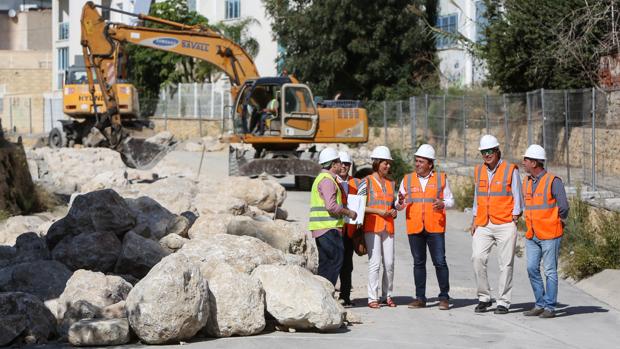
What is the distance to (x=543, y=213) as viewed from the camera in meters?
11.1

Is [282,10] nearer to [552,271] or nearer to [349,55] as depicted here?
[349,55]

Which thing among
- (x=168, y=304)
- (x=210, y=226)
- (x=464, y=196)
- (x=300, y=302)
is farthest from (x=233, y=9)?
(x=168, y=304)

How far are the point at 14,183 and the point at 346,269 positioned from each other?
11.5 m

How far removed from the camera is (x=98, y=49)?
29.4 m

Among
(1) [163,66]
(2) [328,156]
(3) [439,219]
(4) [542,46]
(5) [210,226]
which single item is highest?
(1) [163,66]

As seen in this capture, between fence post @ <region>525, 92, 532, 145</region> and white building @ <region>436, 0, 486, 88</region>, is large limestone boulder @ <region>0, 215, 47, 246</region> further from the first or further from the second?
white building @ <region>436, 0, 486, 88</region>

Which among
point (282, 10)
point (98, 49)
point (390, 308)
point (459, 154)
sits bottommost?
point (390, 308)

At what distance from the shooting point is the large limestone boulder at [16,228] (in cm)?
1582

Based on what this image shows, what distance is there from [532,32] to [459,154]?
14.7 feet

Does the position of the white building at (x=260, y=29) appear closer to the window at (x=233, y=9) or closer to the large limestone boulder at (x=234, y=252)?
the window at (x=233, y=9)

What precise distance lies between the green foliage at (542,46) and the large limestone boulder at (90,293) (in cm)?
1742

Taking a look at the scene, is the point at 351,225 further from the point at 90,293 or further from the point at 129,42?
the point at 129,42

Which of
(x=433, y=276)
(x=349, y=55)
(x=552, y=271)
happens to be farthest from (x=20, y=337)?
(x=349, y=55)

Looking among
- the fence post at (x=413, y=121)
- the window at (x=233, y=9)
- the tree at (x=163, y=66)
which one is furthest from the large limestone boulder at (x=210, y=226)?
the window at (x=233, y=9)
